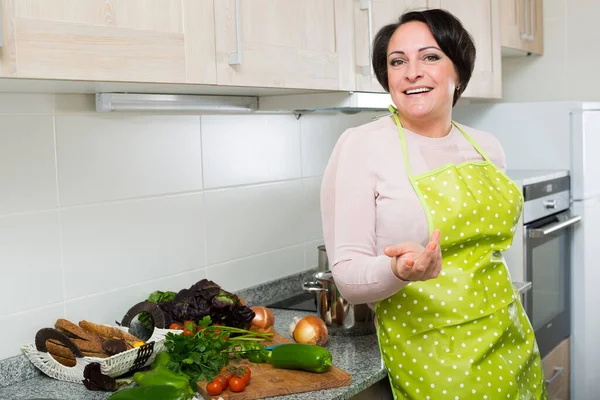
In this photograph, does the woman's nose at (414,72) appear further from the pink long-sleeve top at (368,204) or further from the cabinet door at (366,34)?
the cabinet door at (366,34)

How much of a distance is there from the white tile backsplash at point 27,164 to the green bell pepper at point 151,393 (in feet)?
1.62

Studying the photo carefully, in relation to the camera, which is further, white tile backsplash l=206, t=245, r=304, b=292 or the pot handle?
white tile backsplash l=206, t=245, r=304, b=292

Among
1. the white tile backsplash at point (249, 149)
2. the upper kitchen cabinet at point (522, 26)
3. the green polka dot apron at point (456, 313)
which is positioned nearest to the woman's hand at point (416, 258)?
the green polka dot apron at point (456, 313)

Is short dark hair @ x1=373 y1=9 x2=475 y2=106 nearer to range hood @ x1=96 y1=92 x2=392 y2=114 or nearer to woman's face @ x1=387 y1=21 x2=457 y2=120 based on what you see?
woman's face @ x1=387 y1=21 x2=457 y2=120

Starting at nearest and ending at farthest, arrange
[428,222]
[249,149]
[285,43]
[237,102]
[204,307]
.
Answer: [428,222] → [285,43] → [204,307] → [237,102] → [249,149]

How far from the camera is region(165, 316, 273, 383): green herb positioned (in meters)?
1.58

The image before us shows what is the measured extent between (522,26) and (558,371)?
4.25ft

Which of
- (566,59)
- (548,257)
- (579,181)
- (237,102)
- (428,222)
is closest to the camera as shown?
(428,222)

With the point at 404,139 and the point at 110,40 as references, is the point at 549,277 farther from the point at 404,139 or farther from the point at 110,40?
the point at 110,40

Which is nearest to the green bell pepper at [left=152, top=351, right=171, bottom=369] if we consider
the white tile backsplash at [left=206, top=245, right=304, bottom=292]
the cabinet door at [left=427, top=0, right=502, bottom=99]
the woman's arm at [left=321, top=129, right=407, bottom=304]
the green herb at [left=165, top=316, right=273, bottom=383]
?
the green herb at [left=165, top=316, right=273, bottom=383]

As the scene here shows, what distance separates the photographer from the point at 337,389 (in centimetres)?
157

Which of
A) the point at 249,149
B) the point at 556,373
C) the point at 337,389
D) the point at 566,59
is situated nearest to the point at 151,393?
the point at 337,389

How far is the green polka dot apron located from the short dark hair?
0.50 feet

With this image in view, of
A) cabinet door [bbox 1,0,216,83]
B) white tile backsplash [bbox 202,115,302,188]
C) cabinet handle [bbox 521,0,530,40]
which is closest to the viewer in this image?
cabinet door [bbox 1,0,216,83]
